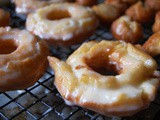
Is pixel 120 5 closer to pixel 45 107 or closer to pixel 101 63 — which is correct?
pixel 101 63

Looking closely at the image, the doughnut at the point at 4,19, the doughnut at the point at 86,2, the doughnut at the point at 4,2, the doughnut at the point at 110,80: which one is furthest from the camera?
the doughnut at the point at 4,2

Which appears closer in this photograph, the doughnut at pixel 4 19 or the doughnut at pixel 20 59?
the doughnut at pixel 20 59

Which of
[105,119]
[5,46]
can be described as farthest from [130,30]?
[5,46]

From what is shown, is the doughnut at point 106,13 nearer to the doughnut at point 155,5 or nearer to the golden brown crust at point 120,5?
the golden brown crust at point 120,5

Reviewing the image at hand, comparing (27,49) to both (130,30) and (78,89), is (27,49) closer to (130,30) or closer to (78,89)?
(78,89)

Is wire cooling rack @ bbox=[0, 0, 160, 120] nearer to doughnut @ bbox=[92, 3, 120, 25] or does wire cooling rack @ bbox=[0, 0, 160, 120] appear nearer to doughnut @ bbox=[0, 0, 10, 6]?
doughnut @ bbox=[92, 3, 120, 25]

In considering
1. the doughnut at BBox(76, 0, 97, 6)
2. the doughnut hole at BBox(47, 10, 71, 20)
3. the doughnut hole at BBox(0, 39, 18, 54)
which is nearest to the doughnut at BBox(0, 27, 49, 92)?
the doughnut hole at BBox(0, 39, 18, 54)

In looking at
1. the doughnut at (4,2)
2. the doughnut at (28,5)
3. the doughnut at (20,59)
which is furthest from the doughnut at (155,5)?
the doughnut at (4,2)
